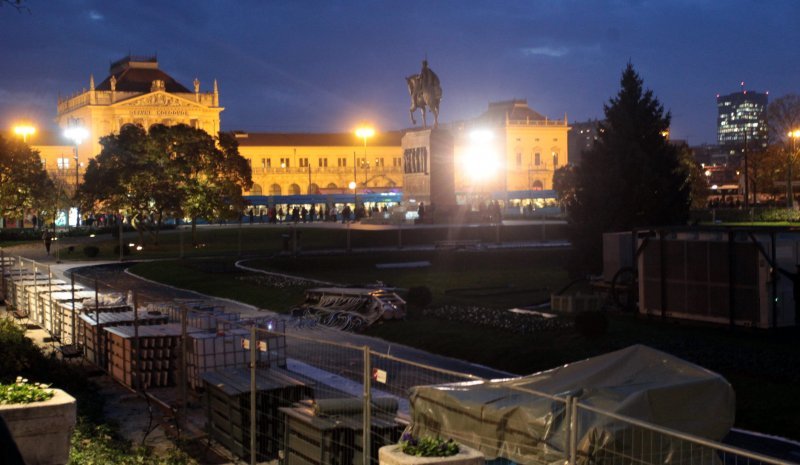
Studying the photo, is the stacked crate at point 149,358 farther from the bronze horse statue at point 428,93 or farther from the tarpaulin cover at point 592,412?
the bronze horse statue at point 428,93

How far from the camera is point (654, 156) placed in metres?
34.3

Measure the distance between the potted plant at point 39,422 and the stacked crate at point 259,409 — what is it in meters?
2.06

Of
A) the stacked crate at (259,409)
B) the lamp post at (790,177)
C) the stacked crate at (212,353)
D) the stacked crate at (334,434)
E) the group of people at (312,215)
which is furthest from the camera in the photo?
the group of people at (312,215)

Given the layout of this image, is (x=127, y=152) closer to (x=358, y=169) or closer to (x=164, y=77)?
(x=358, y=169)

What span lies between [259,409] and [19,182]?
64.5 meters

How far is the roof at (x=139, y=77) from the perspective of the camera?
149500mm

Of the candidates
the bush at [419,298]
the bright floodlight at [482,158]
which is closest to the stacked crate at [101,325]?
the bush at [419,298]

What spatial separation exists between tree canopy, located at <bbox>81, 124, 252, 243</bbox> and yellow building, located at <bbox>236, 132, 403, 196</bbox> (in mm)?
78024

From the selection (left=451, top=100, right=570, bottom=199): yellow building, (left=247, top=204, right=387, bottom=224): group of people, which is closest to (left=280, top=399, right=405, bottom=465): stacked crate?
(left=247, top=204, right=387, bottom=224): group of people

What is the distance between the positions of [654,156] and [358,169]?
115 meters

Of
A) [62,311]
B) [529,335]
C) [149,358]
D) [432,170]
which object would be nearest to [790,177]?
[432,170]

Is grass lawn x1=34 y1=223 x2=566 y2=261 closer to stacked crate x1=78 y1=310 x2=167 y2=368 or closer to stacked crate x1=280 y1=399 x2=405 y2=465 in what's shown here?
stacked crate x1=78 y1=310 x2=167 y2=368

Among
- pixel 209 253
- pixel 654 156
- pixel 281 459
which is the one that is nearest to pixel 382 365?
pixel 281 459

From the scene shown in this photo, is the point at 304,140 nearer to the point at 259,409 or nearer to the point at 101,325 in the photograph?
the point at 101,325
